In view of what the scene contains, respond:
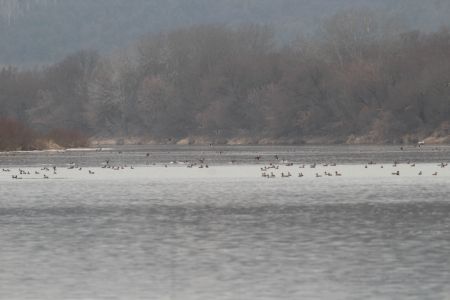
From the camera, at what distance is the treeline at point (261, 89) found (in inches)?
4277

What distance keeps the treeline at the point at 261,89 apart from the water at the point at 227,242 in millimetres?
73125

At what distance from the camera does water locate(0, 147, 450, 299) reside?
1530 cm

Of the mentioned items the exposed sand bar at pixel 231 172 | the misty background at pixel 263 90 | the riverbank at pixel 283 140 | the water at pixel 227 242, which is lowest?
the water at pixel 227 242

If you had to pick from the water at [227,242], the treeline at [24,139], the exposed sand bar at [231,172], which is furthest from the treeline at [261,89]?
the water at [227,242]

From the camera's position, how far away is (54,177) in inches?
1727

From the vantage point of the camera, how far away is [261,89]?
128 meters

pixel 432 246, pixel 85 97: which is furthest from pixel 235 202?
pixel 85 97

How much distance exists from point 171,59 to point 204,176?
298 feet

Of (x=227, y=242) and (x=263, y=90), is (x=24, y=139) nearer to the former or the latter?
(x=263, y=90)

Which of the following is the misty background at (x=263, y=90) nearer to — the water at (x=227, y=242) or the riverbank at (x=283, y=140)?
the riverbank at (x=283, y=140)

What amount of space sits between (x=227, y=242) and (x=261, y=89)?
10828cm

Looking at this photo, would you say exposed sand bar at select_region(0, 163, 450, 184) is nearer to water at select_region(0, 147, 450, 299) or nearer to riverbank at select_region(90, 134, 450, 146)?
water at select_region(0, 147, 450, 299)

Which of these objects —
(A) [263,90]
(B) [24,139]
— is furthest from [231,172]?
(A) [263,90]

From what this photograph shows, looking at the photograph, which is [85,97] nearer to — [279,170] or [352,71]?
[352,71]
